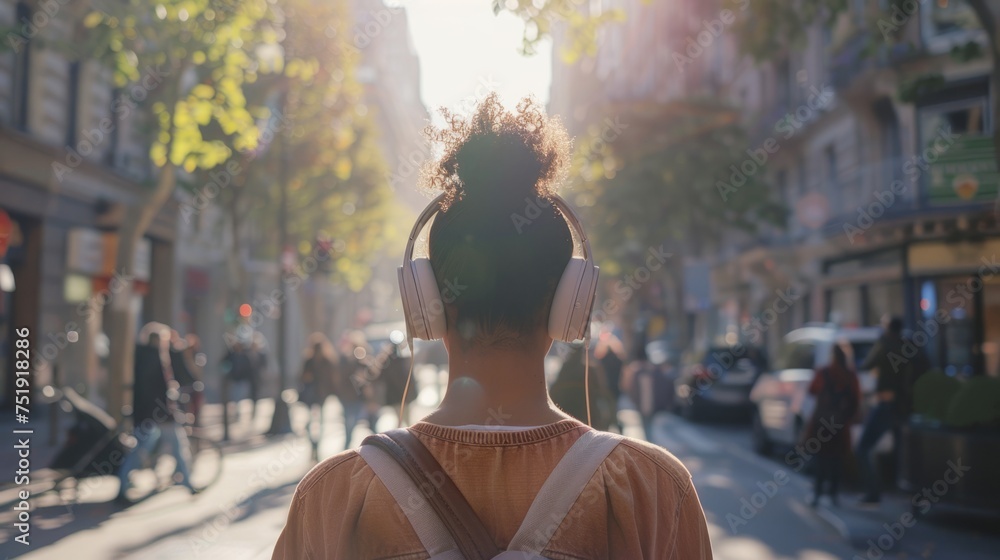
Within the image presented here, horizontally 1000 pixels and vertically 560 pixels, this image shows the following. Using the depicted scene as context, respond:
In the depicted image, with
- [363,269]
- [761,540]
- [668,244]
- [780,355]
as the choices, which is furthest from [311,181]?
[761,540]

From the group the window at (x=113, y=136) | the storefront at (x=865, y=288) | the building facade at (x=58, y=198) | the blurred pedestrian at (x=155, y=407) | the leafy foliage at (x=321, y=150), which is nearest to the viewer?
the blurred pedestrian at (x=155, y=407)

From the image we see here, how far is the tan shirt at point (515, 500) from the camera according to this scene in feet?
4.84

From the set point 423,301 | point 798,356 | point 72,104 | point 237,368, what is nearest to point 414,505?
point 423,301

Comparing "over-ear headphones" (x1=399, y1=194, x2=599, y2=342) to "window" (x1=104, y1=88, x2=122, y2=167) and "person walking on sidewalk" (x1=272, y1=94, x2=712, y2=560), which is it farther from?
"window" (x1=104, y1=88, x2=122, y2=167)

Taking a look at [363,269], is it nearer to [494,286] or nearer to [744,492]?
[744,492]

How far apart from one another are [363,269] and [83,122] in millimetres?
16379

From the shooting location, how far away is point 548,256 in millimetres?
1672

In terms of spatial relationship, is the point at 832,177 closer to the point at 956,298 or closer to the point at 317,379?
the point at 956,298

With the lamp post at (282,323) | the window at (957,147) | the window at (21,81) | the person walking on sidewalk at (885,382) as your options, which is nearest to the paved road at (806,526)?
the person walking on sidewalk at (885,382)

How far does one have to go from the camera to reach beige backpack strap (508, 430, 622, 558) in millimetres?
1422

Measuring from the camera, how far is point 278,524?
8516 mm

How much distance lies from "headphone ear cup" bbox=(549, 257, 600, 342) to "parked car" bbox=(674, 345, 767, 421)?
698 inches

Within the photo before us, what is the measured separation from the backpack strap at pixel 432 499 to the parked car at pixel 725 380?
17984mm

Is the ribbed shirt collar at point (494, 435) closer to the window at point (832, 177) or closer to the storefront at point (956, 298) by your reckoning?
the storefront at point (956, 298)
